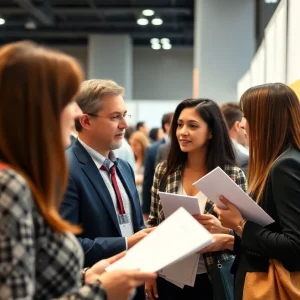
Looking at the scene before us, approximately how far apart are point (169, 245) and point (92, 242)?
68cm

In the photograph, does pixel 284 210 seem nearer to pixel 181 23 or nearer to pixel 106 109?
pixel 106 109

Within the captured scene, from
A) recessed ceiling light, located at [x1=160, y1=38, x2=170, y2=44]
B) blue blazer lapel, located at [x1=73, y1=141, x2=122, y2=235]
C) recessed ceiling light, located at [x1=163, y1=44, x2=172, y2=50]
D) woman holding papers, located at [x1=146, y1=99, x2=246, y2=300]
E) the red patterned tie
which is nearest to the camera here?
blue blazer lapel, located at [x1=73, y1=141, x2=122, y2=235]

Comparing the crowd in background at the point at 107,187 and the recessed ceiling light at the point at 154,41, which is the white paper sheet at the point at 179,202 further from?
the recessed ceiling light at the point at 154,41

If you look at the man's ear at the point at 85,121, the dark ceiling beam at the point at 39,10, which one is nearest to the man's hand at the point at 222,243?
the man's ear at the point at 85,121

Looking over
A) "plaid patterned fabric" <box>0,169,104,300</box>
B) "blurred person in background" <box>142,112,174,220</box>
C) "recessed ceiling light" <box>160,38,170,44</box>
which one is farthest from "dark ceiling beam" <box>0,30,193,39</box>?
"plaid patterned fabric" <box>0,169,104,300</box>

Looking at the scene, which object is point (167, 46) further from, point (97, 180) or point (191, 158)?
point (97, 180)

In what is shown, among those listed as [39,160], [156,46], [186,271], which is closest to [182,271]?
[186,271]

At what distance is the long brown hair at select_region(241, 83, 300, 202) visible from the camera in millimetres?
1986

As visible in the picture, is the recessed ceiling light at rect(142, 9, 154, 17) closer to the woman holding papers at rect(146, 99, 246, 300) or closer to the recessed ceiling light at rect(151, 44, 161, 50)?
the recessed ceiling light at rect(151, 44, 161, 50)

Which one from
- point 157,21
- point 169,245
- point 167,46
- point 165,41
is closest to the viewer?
point 169,245

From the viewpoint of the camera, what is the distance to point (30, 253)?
1.09m

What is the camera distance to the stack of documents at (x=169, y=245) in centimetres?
138

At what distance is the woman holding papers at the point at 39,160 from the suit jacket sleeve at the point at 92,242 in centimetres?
81

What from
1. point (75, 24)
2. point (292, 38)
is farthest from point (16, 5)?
point (292, 38)
